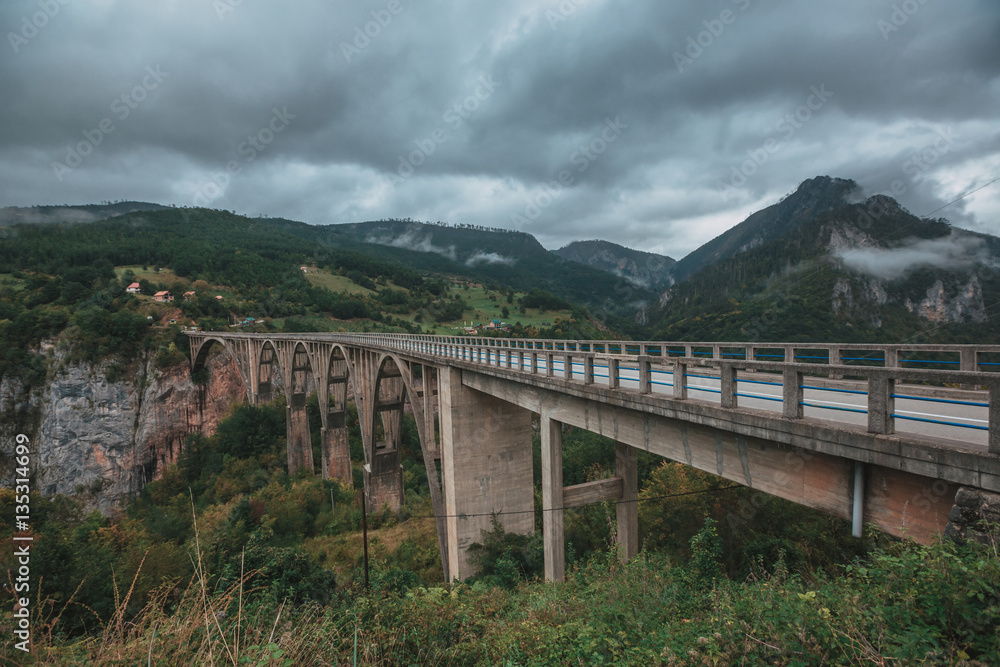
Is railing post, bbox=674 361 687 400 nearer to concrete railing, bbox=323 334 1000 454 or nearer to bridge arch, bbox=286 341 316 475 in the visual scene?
concrete railing, bbox=323 334 1000 454

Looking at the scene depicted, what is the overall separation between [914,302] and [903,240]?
32.1m

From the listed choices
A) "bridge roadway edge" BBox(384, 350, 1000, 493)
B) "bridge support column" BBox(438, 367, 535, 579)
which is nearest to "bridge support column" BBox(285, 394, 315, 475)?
"bridge support column" BBox(438, 367, 535, 579)

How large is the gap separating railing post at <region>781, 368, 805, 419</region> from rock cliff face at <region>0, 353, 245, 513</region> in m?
62.1

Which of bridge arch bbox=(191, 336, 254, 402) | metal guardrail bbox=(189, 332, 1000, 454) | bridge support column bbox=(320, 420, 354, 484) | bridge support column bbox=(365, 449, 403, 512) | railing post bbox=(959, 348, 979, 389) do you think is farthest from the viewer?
bridge arch bbox=(191, 336, 254, 402)

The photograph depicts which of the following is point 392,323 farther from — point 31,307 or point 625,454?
point 625,454

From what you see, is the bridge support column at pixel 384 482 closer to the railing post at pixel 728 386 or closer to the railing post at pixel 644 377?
the railing post at pixel 644 377

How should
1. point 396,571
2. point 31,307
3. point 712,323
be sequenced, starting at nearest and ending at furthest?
point 396,571, point 31,307, point 712,323

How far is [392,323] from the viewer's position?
88.8 metres

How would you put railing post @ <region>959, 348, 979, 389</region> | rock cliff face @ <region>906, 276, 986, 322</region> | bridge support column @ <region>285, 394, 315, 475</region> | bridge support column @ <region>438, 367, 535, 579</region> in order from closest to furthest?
1. railing post @ <region>959, 348, 979, 389</region>
2. bridge support column @ <region>438, 367, 535, 579</region>
3. bridge support column @ <region>285, 394, 315, 475</region>
4. rock cliff face @ <region>906, 276, 986, 322</region>

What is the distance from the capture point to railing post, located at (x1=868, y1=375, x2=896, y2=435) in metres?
4.32

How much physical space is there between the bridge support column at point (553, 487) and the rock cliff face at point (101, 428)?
5580 cm

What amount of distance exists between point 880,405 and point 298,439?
43.4 metres

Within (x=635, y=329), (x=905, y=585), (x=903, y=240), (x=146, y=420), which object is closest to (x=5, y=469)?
(x=146, y=420)

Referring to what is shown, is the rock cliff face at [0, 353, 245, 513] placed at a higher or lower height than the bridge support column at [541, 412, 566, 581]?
lower
